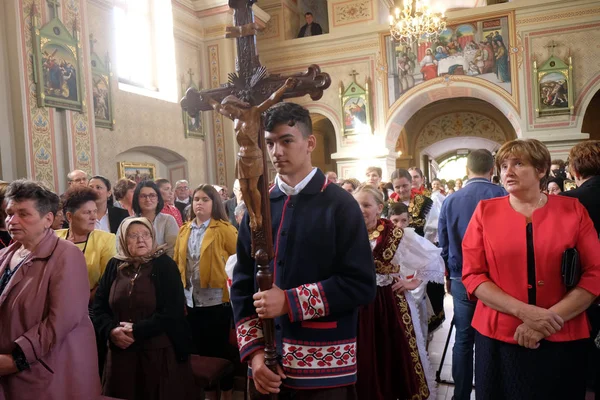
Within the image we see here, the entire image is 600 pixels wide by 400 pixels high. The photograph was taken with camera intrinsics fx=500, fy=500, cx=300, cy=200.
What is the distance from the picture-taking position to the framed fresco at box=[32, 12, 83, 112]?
7793 millimetres

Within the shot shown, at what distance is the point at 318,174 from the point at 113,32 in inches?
382


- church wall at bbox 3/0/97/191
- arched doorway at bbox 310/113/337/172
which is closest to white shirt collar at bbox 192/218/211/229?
church wall at bbox 3/0/97/191

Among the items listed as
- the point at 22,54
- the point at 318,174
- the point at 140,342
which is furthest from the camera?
the point at 22,54

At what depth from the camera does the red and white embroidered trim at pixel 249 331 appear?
6.42ft

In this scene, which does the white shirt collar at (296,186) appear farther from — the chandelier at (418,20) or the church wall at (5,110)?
the chandelier at (418,20)

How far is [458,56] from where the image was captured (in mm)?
13172

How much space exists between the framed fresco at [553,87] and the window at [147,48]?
8.98 meters

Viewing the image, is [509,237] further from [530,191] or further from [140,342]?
[140,342]

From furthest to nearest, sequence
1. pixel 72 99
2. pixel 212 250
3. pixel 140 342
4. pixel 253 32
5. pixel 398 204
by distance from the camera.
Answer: pixel 72 99, pixel 398 204, pixel 212 250, pixel 140 342, pixel 253 32

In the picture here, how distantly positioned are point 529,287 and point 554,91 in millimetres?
11677

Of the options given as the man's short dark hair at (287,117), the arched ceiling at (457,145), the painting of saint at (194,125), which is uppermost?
the painting of saint at (194,125)

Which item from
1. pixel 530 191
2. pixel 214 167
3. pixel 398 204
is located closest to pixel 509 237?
pixel 530 191

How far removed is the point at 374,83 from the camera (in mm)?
13828

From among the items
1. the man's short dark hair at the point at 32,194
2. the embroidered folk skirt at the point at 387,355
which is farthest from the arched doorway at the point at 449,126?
the man's short dark hair at the point at 32,194
